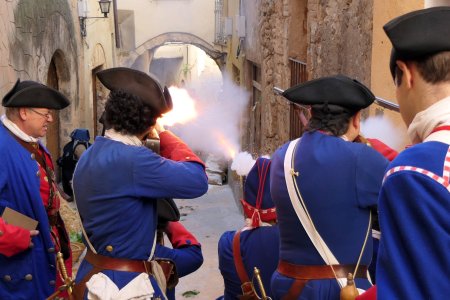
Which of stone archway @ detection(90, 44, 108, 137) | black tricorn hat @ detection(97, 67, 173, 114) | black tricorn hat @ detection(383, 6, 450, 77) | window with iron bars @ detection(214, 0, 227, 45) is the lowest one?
stone archway @ detection(90, 44, 108, 137)

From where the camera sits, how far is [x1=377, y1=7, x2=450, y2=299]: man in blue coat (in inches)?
52.1

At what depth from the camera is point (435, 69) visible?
1442mm

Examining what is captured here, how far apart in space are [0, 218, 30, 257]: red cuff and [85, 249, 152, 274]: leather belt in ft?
2.27

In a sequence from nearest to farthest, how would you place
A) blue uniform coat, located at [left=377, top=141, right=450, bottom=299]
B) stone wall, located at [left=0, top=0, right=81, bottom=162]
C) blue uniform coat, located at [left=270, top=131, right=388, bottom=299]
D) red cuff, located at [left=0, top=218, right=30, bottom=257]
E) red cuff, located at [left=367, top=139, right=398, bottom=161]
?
blue uniform coat, located at [left=377, top=141, right=450, bottom=299]
blue uniform coat, located at [left=270, top=131, right=388, bottom=299]
red cuff, located at [left=367, top=139, right=398, bottom=161]
red cuff, located at [left=0, top=218, right=30, bottom=257]
stone wall, located at [left=0, top=0, right=81, bottom=162]

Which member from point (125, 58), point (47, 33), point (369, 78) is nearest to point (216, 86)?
point (125, 58)

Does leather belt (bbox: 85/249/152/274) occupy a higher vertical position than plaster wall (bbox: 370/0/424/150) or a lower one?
lower

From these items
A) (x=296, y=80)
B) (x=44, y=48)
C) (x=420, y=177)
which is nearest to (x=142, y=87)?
(x=420, y=177)

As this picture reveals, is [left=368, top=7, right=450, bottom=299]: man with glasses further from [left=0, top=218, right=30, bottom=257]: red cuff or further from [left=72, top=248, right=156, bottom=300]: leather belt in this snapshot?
[left=0, top=218, right=30, bottom=257]: red cuff

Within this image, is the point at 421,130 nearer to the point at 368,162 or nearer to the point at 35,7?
the point at 368,162

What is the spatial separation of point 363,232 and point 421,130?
46.7 inches

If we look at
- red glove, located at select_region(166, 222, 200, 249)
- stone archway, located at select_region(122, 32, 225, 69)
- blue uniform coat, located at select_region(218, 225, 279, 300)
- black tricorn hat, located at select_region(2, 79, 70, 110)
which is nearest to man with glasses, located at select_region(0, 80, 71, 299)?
Answer: black tricorn hat, located at select_region(2, 79, 70, 110)

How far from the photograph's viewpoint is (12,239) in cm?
343

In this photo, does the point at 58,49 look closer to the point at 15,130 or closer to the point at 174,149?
the point at 15,130

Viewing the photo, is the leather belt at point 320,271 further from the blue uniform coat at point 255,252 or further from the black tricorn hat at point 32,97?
the black tricorn hat at point 32,97
